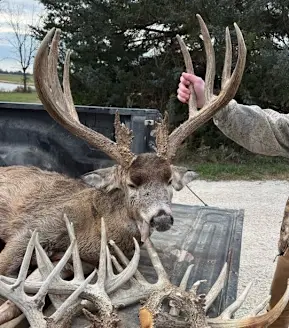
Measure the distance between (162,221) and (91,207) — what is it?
57 cm

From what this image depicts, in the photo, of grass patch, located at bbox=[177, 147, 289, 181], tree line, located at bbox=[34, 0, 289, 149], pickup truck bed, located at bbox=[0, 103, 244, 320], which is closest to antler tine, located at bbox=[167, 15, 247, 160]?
pickup truck bed, located at bbox=[0, 103, 244, 320]

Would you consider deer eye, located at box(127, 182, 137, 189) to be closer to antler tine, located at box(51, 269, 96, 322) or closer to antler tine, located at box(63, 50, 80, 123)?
antler tine, located at box(63, 50, 80, 123)

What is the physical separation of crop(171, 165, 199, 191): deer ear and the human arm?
389mm

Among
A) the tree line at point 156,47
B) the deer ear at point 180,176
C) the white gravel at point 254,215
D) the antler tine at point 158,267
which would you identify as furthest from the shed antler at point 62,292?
the tree line at point 156,47

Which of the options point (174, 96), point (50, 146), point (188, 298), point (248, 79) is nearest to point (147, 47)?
point (174, 96)

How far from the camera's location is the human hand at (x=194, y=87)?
10.9 feet

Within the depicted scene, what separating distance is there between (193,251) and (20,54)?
23262 mm

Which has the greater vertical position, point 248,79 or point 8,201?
point 248,79

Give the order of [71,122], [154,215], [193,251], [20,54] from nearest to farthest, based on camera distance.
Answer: [154,215] → [71,122] → [193,251] → [20,54]

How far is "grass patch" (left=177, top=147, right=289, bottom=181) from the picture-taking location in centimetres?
1041

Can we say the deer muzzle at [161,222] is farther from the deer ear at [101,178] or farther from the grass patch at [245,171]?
the grass patch at [245,171]

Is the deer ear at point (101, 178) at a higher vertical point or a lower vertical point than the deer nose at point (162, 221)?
higher

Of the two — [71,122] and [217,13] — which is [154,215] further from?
[217,13]

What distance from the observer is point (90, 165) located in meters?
4.08
